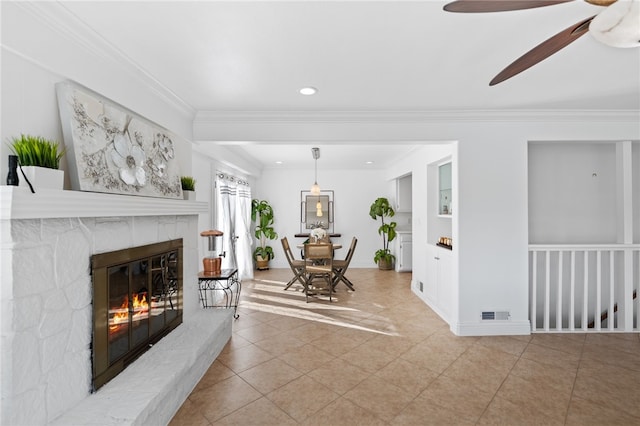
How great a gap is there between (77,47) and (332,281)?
4.47m

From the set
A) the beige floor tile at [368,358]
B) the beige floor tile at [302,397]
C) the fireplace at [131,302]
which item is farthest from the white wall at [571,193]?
the fireplace at [131,302]

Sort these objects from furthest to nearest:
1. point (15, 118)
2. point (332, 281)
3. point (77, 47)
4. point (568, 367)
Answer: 1. point (332, 281)
2. point (568, 367)
3. point (77, 47)
4. point (15, 118)

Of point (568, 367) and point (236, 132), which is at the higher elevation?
point (236, 132)

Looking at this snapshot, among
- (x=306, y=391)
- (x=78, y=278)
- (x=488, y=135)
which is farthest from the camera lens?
(x=488, y=135)

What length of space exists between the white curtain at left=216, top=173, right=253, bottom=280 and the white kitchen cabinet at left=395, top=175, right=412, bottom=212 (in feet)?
11.0

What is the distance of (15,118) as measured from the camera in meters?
1.48

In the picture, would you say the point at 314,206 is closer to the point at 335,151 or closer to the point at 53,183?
the point at 335,151

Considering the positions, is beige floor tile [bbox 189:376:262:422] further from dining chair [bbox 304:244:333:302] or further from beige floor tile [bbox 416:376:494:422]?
dining chair [bbox 304:244:333:302]

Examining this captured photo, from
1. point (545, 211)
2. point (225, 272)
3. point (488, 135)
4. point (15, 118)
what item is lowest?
point (225, 272)

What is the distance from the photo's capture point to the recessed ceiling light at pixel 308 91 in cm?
269

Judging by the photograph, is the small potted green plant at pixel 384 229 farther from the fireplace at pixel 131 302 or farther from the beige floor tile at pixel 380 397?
the fireplace at pixel 131 302

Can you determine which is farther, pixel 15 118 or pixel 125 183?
pixel 125 183

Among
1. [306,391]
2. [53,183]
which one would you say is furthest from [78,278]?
[306,391]

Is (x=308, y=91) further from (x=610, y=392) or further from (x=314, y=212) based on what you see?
(x=314, y=212)
